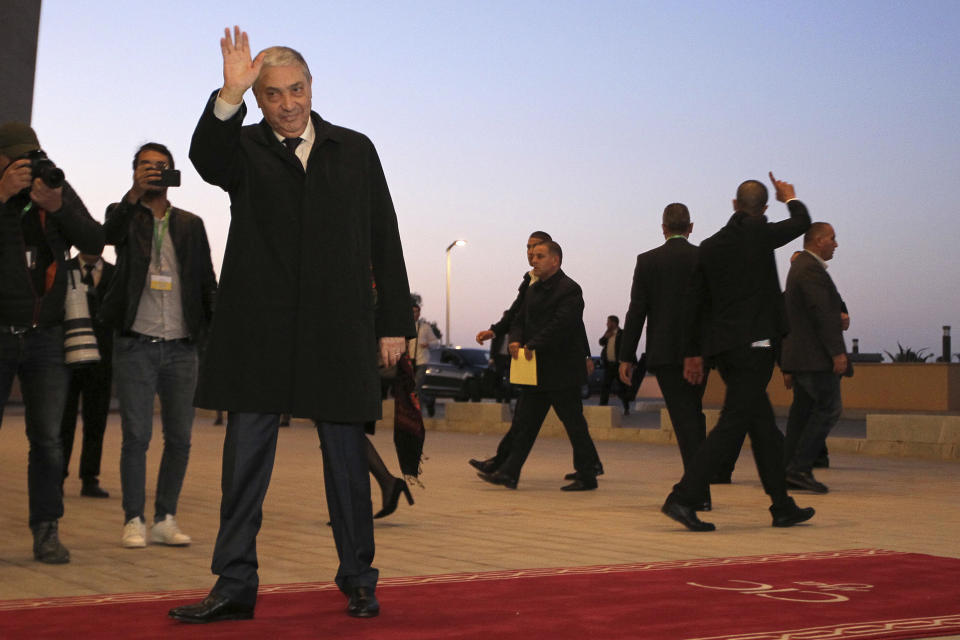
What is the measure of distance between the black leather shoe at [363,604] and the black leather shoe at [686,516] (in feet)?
10.6

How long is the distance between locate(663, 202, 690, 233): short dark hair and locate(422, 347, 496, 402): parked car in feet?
56.4

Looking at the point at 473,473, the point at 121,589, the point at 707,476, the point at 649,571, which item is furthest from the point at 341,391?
the point at 473,473

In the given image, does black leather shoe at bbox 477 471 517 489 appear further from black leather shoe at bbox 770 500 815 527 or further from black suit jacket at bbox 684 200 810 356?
black leather shoe at bbox 770 500 815 527

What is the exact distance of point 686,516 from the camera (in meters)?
7.45

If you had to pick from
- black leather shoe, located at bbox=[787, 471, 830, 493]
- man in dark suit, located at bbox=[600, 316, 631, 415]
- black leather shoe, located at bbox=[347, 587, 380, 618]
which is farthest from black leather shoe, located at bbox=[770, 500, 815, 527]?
man in dark suit, located at bbox=[600, 316, 631, 415]

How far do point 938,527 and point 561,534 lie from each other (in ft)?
7.31

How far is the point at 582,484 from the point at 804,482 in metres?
1.69

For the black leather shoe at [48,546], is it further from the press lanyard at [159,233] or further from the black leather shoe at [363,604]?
the black leather shoe at [363,604]

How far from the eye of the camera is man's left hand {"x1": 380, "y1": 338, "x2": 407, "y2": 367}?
15.6 ft

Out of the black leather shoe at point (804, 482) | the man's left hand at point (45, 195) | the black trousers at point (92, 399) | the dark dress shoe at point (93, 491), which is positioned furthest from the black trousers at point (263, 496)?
the black leather shoe at point (804, 482)

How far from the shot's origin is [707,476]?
7.53m

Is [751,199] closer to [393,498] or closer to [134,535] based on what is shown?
[393,498]

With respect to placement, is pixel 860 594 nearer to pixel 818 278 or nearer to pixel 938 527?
pixel 938 527

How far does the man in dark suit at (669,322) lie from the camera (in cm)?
867
